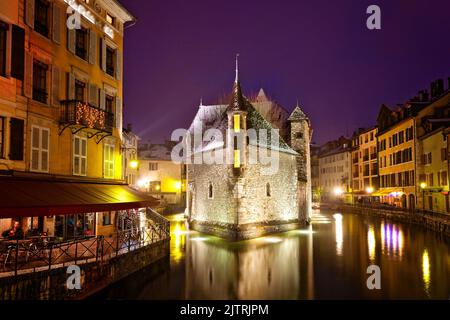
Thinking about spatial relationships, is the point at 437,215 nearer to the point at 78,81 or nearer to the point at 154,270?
the point at 154,270

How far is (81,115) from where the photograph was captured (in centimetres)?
1540

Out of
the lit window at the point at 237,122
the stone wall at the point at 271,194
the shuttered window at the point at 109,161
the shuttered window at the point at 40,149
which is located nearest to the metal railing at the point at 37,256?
the shuttered window at the point at 40,149

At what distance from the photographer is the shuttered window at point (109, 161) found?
60.0 ft

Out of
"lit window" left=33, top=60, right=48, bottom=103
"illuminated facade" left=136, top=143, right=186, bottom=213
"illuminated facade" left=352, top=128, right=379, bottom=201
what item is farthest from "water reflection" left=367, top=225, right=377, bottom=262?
"illuminated facade" left=136, top=143, right=186, bottom=213

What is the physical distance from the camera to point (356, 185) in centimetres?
6291

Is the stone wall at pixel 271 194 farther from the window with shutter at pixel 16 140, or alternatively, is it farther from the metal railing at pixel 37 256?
the window with shutter at pixel 16 140

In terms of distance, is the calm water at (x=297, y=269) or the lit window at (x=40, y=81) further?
the lit window at (x=40, y=81)

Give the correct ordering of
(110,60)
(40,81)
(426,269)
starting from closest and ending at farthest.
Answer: (40,81)
(426,269)
(110,60)

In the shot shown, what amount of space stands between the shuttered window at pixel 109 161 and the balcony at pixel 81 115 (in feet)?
6.03

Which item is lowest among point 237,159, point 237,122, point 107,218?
point 107,218

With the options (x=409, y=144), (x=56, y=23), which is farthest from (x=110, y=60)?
(x=409, y=144)

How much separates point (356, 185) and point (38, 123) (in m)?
58.3

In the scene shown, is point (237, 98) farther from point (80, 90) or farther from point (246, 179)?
point (80, 90)

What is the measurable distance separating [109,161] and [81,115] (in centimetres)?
379
